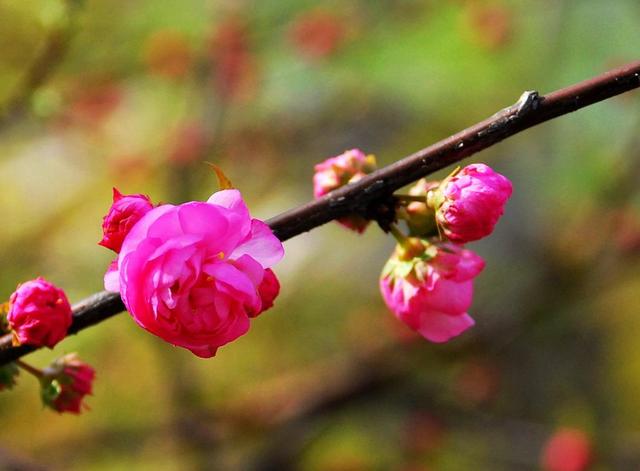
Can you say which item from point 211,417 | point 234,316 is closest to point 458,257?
point 234,316

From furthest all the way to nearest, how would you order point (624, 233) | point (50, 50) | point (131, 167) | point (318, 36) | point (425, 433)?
point (318, 36)
point (131, 167)
point (425, 433)
point (624, 233)
point (50, 50)

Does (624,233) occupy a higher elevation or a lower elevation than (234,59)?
lower

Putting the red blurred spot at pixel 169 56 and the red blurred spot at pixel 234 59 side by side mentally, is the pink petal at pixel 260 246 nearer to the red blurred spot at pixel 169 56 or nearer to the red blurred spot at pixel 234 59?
the red blurred spot at pixel 234 59

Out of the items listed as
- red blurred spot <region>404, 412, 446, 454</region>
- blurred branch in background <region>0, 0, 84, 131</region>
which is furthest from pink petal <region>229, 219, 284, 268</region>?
red blurred spot <region>404, 412, 446, 454</region>

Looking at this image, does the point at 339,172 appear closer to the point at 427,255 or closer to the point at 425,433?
the point at 427,255

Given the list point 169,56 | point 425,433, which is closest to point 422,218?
point 425,433
